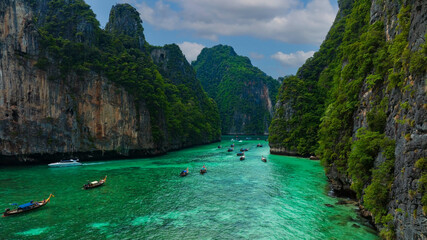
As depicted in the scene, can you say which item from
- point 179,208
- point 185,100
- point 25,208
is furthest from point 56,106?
point 185,100

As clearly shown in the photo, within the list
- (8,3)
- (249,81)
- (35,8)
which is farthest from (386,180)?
(249,81)

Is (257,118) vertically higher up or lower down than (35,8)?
lower down

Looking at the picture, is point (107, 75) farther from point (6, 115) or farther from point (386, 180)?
point (386, 180)

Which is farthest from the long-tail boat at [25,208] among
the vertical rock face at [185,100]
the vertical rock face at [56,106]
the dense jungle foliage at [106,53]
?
the vertical rock face at [185,100]

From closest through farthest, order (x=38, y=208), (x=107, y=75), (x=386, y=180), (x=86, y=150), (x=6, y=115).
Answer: (x=386, y=180)
(x=38, y=208)
(x=6, y=115)
(x=86, y=150)
(x=107, y=75)

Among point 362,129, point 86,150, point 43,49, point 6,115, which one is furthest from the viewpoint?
point 86,150

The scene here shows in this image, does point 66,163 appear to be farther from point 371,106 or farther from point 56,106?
point 371,106

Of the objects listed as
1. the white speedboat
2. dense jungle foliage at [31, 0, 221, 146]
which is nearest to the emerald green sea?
the white speedboat

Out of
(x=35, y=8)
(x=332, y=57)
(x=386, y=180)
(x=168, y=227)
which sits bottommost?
(x=168, y=227)
